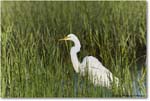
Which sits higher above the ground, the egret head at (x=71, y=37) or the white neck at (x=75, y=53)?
the egret head at (x=71, y=37)

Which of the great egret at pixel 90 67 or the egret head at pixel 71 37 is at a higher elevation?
the egret head at pixel 71 37

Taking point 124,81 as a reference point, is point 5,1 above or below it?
above

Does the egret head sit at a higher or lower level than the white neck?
higher

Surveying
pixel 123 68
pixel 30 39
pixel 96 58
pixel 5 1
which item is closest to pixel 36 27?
pixel 30 39

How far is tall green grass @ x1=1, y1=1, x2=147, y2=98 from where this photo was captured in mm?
2898

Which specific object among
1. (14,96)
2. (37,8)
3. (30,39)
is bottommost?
(14,96)

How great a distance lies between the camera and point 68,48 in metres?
2.91

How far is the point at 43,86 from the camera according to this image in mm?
2910

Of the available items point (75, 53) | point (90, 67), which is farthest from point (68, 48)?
point (90, 67)

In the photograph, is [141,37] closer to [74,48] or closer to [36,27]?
[74,48]

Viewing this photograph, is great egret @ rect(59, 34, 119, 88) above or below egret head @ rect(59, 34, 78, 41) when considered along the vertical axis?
below

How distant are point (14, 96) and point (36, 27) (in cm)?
48

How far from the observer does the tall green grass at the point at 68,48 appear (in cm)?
290

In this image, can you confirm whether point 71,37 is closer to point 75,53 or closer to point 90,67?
point 75,53
